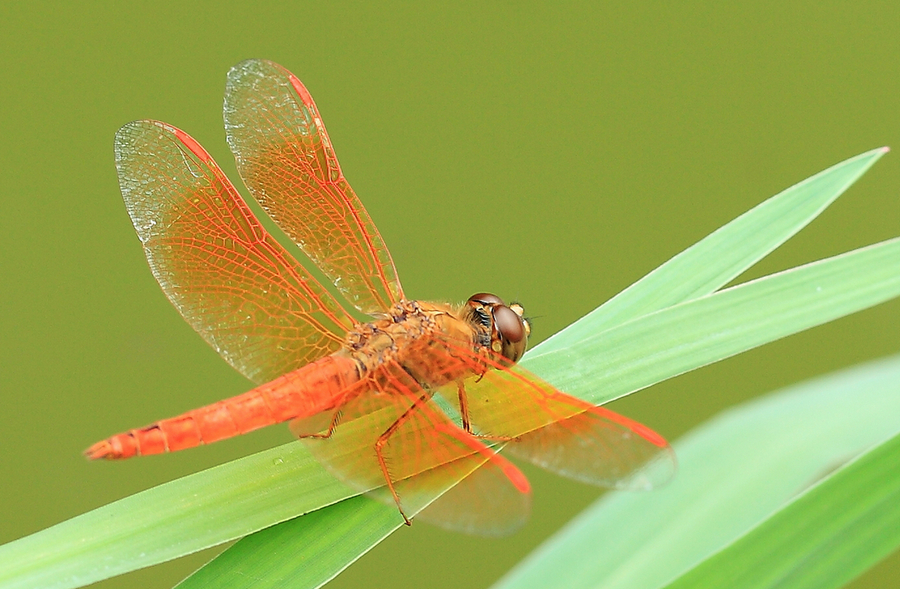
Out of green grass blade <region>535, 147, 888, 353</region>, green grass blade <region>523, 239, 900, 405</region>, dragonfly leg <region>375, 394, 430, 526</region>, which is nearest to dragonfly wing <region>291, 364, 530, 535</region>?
dragonfly leg <region>375, 394, 430, 526</region>

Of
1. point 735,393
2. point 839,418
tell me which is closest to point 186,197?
point 839,418

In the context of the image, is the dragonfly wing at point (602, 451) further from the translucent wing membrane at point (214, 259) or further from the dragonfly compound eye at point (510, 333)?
the translucent wing membrane at point (214, 259)

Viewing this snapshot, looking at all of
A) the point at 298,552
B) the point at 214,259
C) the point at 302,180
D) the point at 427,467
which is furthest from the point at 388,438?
the point at 302,180

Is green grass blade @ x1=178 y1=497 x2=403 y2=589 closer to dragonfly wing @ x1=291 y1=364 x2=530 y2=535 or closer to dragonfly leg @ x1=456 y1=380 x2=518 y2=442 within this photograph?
dragonfly wing @ x1=291 y1=364 x2=530 y2=535

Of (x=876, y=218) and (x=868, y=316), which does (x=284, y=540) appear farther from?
(x=876, y=218)

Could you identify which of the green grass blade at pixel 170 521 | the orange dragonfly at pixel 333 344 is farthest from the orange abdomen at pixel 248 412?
the green grass blade at pixel 170 521
